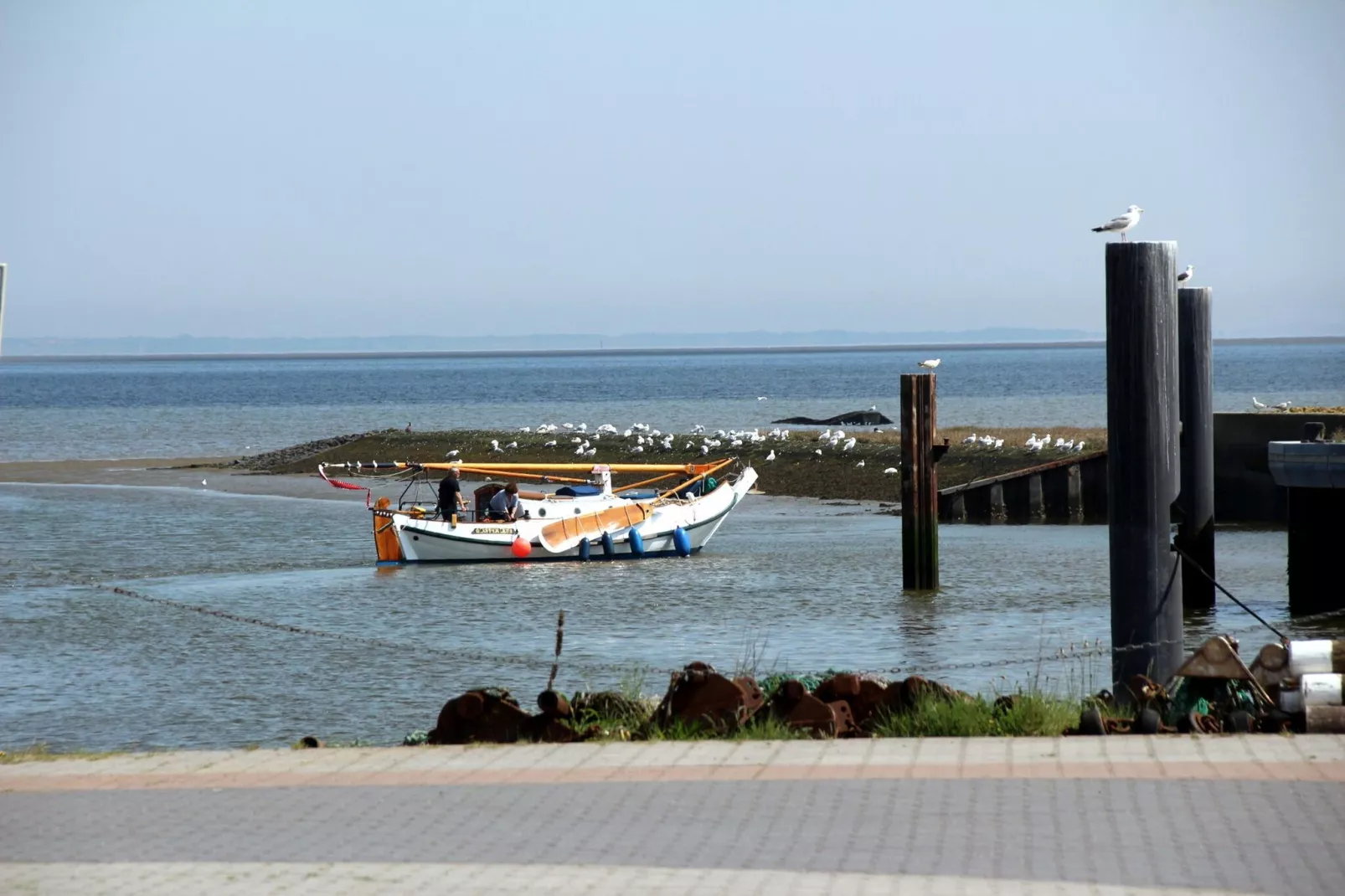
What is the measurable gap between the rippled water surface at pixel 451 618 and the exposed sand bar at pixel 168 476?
11380mm

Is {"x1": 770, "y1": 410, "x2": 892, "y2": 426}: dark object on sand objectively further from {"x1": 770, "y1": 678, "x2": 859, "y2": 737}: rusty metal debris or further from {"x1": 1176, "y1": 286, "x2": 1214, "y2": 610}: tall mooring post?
{"x1": 770, "y1": 678, "x2": 859, "y2": 737}: rusty metal debris

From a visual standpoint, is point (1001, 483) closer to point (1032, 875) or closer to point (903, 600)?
point (903, 600)

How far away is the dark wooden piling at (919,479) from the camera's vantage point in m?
23.5

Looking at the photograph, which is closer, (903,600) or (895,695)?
(895,695)

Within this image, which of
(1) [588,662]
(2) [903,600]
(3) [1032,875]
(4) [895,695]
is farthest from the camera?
(2) [903,600]

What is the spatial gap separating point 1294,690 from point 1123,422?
2.32 m

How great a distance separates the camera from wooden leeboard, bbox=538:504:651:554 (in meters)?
31.0

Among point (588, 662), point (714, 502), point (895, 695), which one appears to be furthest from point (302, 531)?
point (895, 695)

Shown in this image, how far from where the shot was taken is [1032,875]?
680cm

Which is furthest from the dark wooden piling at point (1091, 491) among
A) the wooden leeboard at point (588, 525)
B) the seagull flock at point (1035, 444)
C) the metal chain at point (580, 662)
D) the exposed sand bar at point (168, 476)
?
the exposed sand bar at point (168, 476)

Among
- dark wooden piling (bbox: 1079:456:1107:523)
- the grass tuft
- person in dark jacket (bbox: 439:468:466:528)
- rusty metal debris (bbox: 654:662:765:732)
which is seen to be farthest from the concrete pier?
person in dark jacket (bbox: 439:468:466:528)

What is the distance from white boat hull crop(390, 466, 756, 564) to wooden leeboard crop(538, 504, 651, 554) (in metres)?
0.10

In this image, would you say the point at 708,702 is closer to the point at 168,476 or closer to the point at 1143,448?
the point at 1143,448

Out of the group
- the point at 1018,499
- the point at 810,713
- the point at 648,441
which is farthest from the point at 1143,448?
the point at 648,441
